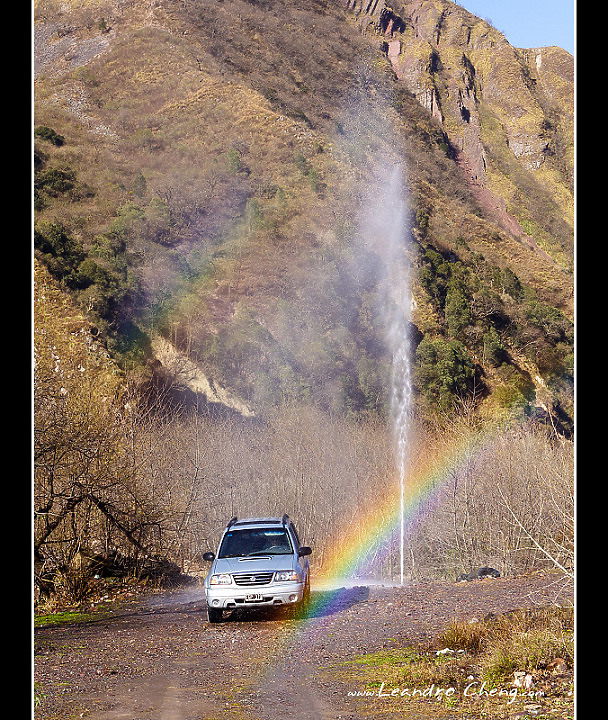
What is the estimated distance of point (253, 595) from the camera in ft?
38.2

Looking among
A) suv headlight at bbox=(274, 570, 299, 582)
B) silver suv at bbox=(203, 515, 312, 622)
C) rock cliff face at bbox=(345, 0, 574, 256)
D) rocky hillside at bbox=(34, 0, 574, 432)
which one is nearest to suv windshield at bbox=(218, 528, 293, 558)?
silver suv at bbox=(203, 515, 312, 622)

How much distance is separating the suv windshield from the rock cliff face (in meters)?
87.6

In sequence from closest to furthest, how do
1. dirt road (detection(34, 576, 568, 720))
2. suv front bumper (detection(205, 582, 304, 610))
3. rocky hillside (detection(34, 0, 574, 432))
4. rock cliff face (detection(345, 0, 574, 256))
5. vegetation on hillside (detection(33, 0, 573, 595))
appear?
dirt road (detection(34, 576, 568, 720)), suv front bumper (detection(205, 582, 304, 610)), vegetation on hillside (detection(33, 0, 573, 595)), rocky hillside (detection(34, 0, 574, 432)), rock cliff face (detection(345, 0, 574, 256))

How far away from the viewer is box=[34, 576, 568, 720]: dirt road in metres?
6.83

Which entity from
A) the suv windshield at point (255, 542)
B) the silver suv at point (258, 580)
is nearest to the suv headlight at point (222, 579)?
the silver suv at point (258, 580)

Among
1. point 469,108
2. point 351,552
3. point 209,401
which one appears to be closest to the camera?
point 351,552

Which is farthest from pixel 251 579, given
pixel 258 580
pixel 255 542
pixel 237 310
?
pixel 237 310

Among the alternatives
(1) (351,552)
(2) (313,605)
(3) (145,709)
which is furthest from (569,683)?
(1) (351,552)

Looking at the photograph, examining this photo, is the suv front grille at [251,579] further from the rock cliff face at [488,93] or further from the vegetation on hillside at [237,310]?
the rock cliff face at [488,93]

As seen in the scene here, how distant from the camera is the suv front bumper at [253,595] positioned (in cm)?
1166

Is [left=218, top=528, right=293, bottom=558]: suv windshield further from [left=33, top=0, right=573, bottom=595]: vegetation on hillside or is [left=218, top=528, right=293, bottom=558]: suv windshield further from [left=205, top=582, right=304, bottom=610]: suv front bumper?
[left=33, top=0, right=573, bottom=595]: vegetation on hillside

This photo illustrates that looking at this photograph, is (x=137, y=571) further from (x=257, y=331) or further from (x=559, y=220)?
(x=559, y=220)
